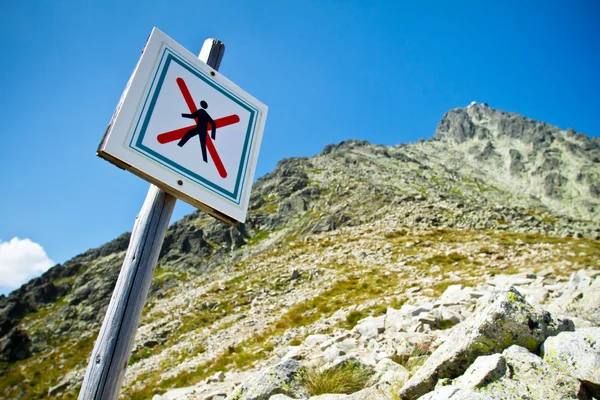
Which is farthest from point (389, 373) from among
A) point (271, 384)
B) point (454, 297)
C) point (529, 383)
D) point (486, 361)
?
point (454, 297)

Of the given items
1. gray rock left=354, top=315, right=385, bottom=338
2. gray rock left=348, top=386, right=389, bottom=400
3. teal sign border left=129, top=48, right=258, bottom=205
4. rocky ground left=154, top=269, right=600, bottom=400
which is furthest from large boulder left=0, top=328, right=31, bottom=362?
teal sign border left=129, top=48, right=258, bottom=205

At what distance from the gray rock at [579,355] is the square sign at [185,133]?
4.05m

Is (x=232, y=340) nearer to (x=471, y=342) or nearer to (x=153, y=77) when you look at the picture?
(x=471, y=342)

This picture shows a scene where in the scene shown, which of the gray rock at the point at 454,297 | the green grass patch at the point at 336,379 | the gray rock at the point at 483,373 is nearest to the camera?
the gray rock at the point at 483,373

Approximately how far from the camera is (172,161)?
8.14ft

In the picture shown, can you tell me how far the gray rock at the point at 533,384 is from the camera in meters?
3.52

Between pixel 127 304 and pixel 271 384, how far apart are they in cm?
386

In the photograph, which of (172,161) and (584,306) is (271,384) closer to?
(172,161)

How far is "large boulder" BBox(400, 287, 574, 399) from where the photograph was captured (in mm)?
4422

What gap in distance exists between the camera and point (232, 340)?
59.9 ft

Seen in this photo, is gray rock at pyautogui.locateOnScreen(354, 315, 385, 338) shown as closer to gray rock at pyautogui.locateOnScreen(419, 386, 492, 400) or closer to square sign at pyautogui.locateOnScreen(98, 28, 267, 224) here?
gray rock at pyautogui.locateOnScreen(419, 386, 492, 400)

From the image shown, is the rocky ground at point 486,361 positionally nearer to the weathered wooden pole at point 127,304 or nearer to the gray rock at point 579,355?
the gray rock at point 579,355

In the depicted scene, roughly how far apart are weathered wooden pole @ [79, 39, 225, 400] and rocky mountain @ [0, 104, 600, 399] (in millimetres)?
3670

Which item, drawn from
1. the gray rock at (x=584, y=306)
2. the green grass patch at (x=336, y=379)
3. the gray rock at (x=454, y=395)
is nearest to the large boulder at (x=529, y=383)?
the gray rock at (x=454, y=395)
